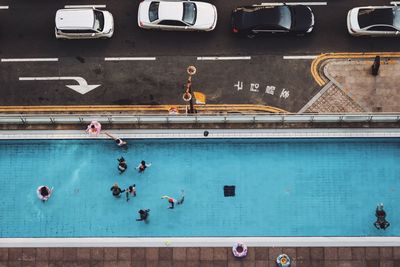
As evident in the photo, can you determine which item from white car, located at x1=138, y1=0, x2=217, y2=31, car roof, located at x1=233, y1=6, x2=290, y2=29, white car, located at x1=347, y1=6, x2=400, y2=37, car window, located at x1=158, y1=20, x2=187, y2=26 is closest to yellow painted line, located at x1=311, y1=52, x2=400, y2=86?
white car, located at x1=347, y1=6, x2=400, y2=37

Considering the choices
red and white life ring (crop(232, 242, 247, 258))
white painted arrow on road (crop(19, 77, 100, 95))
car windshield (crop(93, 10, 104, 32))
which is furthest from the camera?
white painted arrow on road (crop(19, 77, 100, 95))

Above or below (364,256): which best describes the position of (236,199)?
above

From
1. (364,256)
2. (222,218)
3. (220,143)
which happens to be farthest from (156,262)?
(364,256)

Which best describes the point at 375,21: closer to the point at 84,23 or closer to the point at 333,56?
the point at 333,56

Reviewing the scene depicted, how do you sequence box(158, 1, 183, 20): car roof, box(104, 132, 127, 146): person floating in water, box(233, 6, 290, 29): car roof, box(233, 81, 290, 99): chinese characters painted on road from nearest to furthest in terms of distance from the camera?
1. box(104, 132, 127, 146): person floating in water
2. box(233, 6, 290, 29): car roof
3. box(158, 1, 183, 20): car roof
4. box(233, 81, 290, 99): chinese characters painted on road

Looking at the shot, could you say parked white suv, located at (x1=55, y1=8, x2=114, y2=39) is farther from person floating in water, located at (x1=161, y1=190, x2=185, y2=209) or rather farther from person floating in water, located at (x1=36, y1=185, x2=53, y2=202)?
person floating in water, located at (x1=161, y1=190, x2=185, y2=209)

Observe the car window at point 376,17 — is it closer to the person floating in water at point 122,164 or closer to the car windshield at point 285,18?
the car windshield at point 285,18

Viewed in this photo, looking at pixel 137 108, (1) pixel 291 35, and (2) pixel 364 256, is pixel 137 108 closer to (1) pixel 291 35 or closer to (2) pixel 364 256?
(1) pixel 291 35

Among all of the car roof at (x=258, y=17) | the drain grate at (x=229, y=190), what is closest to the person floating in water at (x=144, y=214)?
the drain grate at (x=229, y=190)
